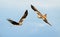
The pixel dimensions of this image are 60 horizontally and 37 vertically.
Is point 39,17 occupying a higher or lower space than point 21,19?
higher

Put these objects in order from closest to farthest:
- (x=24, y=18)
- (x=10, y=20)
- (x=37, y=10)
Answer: (x=10, y=20) → (x=24, y=18) → (x=37, y=10)

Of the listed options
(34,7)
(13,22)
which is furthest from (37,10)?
(13,22)

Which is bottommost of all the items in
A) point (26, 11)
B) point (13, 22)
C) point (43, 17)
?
point (13, 22)

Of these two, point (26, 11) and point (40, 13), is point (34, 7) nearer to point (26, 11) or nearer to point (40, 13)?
point (40, 13)

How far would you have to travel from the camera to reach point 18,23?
1437 inches

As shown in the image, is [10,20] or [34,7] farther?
[34,7]


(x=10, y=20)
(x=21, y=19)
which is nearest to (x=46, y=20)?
(x=21, y=19)

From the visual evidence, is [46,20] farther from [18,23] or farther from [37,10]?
[18,23]

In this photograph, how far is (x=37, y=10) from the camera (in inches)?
1694

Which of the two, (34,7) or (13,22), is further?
(34,7)

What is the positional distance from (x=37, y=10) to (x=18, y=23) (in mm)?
7178

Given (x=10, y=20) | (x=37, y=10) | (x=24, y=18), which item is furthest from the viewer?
(x=37, y=10)

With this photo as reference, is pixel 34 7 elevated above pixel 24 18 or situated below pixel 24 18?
above

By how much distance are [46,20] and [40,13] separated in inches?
65.3
